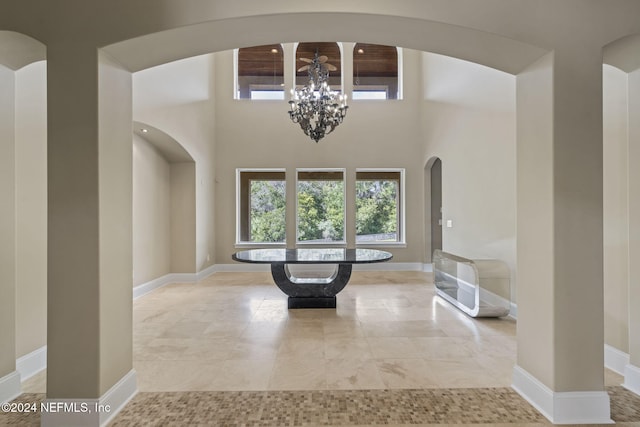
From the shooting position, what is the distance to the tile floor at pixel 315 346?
2633 mm

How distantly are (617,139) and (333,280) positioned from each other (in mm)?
3222

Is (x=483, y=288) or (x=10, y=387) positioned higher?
(x=483, y=288)

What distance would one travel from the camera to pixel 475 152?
5211 millimetres

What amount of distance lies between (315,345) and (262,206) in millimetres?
4958

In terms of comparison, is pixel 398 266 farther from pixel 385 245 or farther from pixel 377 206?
pixel 377 206

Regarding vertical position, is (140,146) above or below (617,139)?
above

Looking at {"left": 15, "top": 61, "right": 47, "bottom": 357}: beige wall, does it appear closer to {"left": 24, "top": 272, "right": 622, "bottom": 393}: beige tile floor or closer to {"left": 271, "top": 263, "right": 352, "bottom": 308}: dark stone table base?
{"left": 24, "top": 272, "right": 622, "bottom": 393}: beige tile floor

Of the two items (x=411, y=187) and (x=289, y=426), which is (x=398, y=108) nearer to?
(x=411, y=187)

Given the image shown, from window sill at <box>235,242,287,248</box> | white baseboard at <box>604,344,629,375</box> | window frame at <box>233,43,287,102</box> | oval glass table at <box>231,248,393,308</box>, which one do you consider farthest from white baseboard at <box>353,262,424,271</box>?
white baseboard at <box>604,344,629,375</box>

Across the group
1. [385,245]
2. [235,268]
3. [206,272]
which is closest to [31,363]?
[206,272]

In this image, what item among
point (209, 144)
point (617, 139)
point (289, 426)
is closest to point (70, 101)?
point (289, 426)

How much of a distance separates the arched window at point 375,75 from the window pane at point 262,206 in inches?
106

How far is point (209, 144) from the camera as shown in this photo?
725 cm

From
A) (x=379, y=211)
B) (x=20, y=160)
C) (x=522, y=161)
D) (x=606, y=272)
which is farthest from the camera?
(x=379, y=211)
